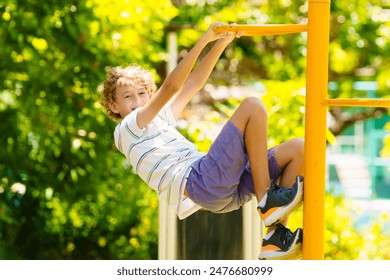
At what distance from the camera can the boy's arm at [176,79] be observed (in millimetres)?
2861

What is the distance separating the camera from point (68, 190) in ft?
17.3

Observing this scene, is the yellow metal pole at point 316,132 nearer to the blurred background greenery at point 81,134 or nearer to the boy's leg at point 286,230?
the boy's leg at point 286,230

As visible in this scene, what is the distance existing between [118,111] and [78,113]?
180 centimetres

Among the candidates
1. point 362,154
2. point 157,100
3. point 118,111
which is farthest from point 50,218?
point 362,154

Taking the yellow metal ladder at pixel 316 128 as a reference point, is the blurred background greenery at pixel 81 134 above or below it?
above

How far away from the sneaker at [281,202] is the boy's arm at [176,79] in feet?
1.52

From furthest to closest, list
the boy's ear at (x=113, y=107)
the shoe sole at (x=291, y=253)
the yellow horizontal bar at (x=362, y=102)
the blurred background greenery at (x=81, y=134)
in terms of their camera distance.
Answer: the blurred background greenery at (x=81, y=134) < the boy's ear at (x=113, y=107) < the shoe sole at (x=291, y=253) < the yellow horizontal bar at (x=362, y=102)

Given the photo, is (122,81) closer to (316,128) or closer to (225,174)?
(225,174)

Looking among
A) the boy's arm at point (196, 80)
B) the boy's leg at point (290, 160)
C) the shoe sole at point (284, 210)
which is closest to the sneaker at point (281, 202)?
the shoe sole at point (284, 210)

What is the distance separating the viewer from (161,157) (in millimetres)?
3137

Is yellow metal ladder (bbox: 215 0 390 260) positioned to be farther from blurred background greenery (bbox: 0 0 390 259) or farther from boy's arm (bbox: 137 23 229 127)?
blurred background greenery (bbox: 0 0 390 259)

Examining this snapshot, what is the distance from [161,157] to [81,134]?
2.17 meters

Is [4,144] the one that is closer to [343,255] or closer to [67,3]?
[67,3]

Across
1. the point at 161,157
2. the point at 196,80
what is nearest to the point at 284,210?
the point at 161,157
